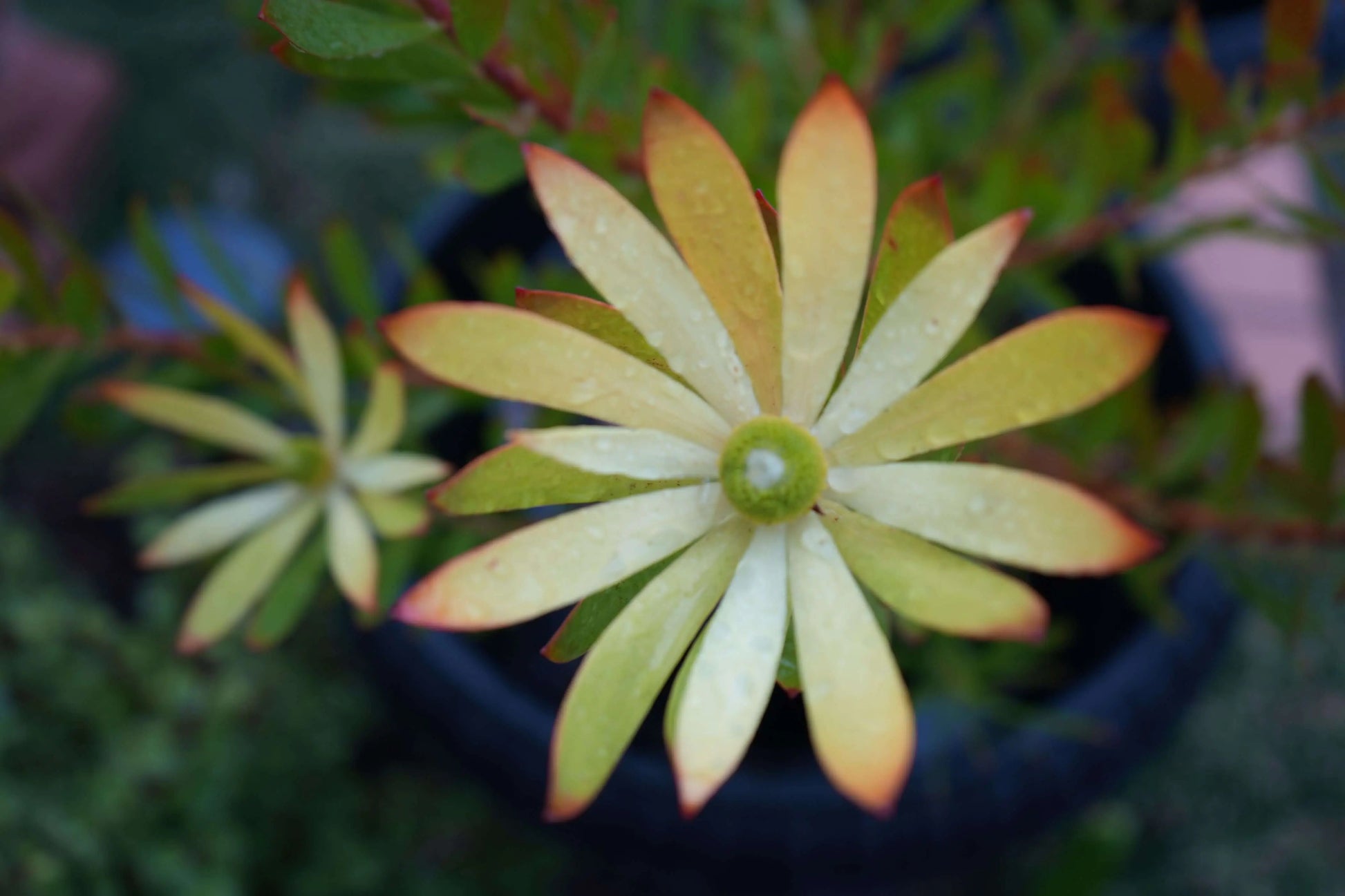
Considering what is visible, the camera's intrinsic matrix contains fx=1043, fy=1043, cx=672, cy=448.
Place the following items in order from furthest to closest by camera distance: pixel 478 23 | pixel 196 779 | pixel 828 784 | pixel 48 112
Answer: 1. pixel 48 112
2. pixel 196 779
3. pixel 828 784
4. pixel 478 23

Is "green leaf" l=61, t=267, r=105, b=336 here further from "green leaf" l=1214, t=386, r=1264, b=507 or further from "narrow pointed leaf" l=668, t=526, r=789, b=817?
"green leaf" l=1214, t=386, r=1264, b=507

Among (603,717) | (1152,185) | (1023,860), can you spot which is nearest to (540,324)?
(603,717)

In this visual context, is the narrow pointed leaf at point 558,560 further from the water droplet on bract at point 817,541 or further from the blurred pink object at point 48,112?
the blurred pink object at point 48,112

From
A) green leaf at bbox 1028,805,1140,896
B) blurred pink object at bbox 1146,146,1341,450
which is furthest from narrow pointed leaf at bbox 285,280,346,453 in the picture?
blurred pink object at bbox 1146,146,1341,450

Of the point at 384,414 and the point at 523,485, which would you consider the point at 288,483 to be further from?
the point at 523,485

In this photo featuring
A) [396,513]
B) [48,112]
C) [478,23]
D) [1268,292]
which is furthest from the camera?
[48,112]

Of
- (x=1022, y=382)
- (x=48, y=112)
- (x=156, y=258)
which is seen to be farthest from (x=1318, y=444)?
(x=48, y=112)

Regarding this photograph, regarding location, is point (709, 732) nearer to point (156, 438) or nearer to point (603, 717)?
point (603, 717)

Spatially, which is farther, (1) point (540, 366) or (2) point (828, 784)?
(2) point (828, 784)
